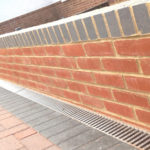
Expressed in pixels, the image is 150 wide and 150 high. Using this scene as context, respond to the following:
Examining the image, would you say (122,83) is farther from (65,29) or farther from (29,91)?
(29,91)

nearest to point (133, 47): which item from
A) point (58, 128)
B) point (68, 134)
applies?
point (68, 134)

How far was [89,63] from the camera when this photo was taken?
2229 mm

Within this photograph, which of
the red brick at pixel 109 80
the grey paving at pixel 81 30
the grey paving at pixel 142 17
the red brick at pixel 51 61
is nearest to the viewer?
the grey paving at pixel 142 17

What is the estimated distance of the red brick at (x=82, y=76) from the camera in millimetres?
2326

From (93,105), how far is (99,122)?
24cm

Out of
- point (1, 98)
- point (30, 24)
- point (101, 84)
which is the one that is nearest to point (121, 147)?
point (101, 84)

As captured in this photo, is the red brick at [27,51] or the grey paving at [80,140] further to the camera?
the red brick at [27,51]

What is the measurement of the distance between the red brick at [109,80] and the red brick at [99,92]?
7 cm

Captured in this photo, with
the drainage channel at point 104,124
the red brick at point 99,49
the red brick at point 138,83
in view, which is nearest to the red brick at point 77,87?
the drainage channel at point 104,124

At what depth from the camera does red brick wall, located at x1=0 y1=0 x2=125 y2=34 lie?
11648 mm

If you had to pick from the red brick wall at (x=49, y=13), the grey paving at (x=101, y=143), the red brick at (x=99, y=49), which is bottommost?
the grey paving at (x=101, y=143)

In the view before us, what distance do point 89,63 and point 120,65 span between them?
0.41 meters

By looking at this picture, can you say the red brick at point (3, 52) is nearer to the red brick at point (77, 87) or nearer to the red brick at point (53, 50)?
the red brick at point (53, 50)

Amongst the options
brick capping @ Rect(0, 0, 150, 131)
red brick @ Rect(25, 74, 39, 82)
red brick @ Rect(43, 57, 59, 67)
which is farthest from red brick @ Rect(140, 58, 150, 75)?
red brick @ Rect(25, 74, 39, 82)
